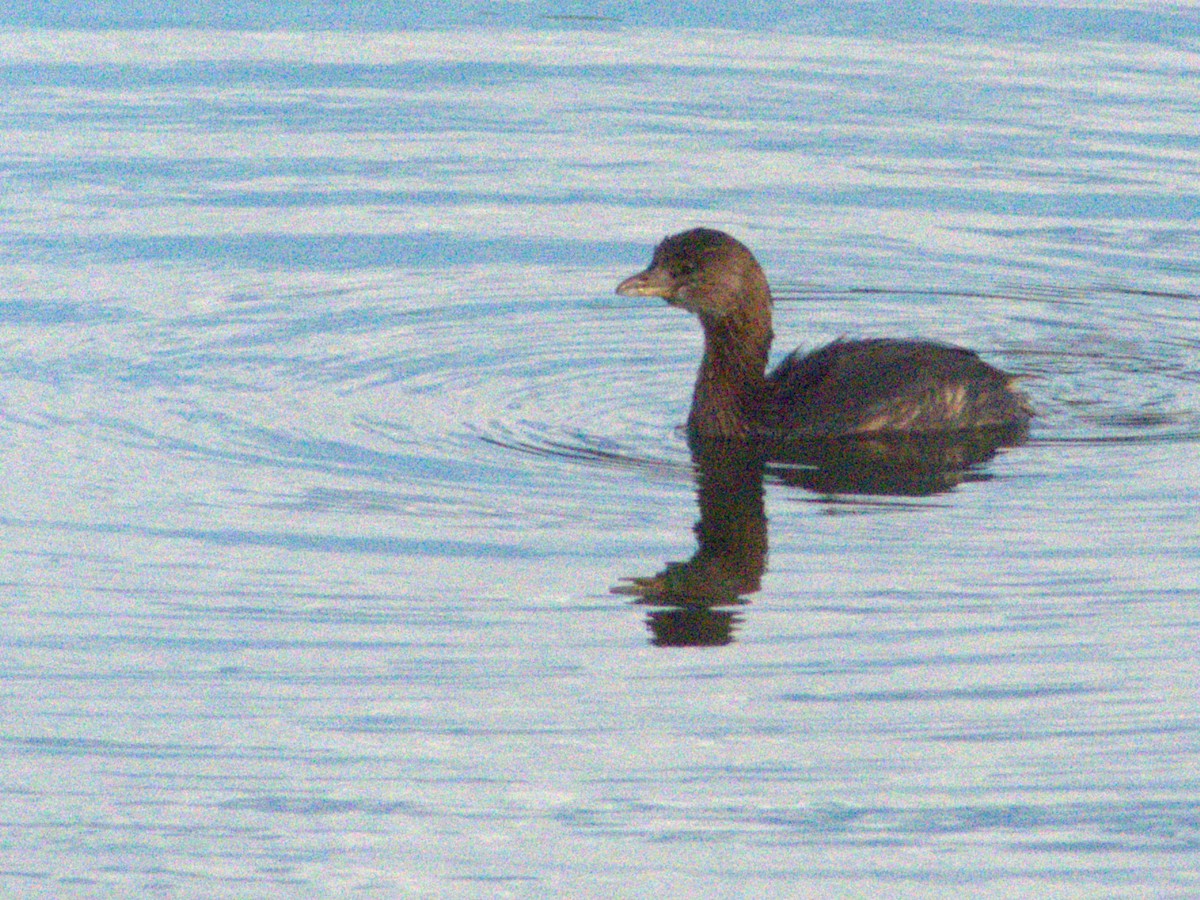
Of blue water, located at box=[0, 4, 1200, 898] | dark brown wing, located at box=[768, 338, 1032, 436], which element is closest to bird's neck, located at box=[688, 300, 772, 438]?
dark brown wing, located at box=[768, 338, 1032, 436]

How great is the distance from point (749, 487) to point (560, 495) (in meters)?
0.92

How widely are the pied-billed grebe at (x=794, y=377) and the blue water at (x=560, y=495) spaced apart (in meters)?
0.39

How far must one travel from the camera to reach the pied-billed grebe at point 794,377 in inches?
493

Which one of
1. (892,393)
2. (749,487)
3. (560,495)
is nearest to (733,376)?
(892,393)

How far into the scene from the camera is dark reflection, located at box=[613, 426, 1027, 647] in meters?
9.83

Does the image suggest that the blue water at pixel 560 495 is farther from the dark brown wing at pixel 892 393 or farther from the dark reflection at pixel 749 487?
the dark brown wing at pixel 892 393

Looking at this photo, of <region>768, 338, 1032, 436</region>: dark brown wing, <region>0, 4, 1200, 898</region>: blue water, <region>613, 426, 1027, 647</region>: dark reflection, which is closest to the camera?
<region>0, 4, 1200, 898</region>: blue water

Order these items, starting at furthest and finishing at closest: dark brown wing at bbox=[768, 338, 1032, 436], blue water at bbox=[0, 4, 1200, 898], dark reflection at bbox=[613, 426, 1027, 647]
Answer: dark brown wing at bbox=[768, 338, 1032, 436]
dark reflection at bbox=[613, 426, 1027, 647]
blue water at bbox=[0, 4, 1200, 898]

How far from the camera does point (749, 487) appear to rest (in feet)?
38.5

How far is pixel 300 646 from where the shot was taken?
9266 mm

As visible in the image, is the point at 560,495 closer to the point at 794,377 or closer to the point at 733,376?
the point at 733,376

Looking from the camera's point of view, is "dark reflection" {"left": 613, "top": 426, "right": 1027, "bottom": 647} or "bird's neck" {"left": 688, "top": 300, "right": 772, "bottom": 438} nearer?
"dark reflection" {"left": 613, "top": 426, "right": 1027, "bottom": 647}

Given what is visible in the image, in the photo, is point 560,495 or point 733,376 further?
point 733,376

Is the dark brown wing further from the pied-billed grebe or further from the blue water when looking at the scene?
the blue water
